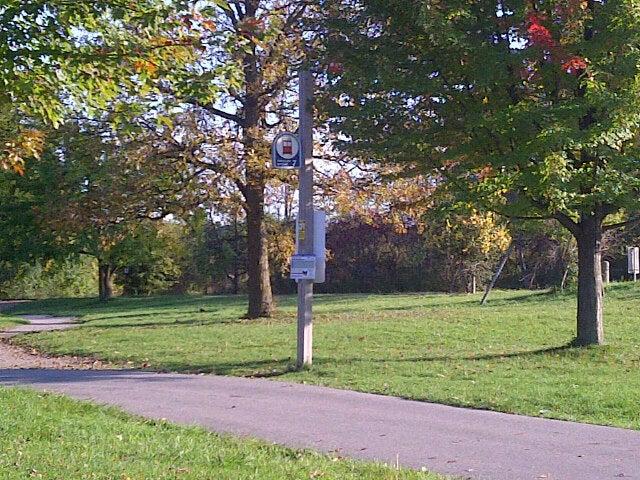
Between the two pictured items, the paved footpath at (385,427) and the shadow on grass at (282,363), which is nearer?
the paved footpath at (385,427)

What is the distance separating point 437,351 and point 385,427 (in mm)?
7014

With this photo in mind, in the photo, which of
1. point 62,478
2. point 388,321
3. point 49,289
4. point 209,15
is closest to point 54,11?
point 209,15

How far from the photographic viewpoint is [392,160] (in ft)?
47.8

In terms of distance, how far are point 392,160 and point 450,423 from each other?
6329 millimetres

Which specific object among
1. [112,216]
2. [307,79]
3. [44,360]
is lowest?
[44,360]

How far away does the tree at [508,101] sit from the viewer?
12898 mm

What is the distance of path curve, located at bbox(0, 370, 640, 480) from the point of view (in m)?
7.38

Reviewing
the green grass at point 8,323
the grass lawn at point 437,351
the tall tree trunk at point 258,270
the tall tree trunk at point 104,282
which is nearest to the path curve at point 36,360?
the grass lawn at point 437,351

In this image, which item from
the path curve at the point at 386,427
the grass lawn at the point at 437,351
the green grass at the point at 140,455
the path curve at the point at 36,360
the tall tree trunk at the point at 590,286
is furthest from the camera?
the path curve at the point at 36,360

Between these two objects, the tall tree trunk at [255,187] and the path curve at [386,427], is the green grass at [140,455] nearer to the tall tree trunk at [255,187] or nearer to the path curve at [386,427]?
the path curve at [386,427]

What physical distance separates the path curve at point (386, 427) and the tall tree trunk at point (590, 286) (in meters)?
5.37

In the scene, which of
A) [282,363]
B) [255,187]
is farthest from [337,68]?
[255,187]

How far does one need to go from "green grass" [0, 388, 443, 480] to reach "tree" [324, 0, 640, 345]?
7004 millimetres

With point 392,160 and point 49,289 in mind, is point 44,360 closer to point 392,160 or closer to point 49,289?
point 392,160
